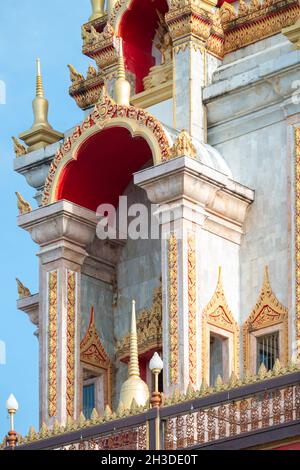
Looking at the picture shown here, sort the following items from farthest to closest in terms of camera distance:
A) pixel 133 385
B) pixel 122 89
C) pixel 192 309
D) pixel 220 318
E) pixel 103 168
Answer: pixel 103 168 → pixel 122 89 → pixel 220 318 → pixel 192 309 → pixel 133 385

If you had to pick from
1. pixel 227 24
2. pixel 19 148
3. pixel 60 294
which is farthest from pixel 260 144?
pixel 19 148

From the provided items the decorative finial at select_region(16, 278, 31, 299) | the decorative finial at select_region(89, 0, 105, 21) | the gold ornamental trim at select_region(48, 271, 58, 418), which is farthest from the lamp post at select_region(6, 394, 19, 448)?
the decorative finial at select_region(89, 0, 105, 21)

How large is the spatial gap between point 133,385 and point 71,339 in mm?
3497

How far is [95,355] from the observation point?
147 ft

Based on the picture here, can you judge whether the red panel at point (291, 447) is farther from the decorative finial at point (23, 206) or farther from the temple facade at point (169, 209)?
the decorative finial at point (23, 206)

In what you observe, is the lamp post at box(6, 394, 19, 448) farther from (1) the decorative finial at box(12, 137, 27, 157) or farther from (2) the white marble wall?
(1) the decorative finial at box(12, 137, 27, 157)

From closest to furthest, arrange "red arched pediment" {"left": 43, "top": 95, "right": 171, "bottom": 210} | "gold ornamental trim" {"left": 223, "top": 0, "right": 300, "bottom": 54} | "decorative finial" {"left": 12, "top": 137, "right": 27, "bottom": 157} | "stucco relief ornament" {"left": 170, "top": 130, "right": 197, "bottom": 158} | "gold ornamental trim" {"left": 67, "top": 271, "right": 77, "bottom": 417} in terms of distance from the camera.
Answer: "stucco relief ornament" {"left": 170, "top": 130, "right": 197, "bottom": 158} < "red arched pediment" {"left": 43, "top": 95, "right": 171, "bottom": 210} < "gold ornamental trim" {"left": 67, "top": 271, "right": 77, "bottom": 417} < "gold ornamental trim" {"left": 223, "top": 0, "right": 300, "bottom": 54} < "decorative finial" {"left": 12, "top": 137, "right": 27, "bottom": 157}

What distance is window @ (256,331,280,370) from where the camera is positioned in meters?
42.3

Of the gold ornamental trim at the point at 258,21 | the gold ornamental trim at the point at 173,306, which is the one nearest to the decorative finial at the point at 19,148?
the gold ornamental trim at the point at 258,21

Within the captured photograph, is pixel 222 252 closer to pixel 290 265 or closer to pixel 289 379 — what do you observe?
pixel 290 265

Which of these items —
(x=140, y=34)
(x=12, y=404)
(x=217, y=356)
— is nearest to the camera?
(x=12, y=404)

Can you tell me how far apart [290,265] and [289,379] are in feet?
19.6

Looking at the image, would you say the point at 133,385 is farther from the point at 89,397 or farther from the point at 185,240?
the point at 89,397

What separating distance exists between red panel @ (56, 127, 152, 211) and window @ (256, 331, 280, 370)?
4119 millimetres
